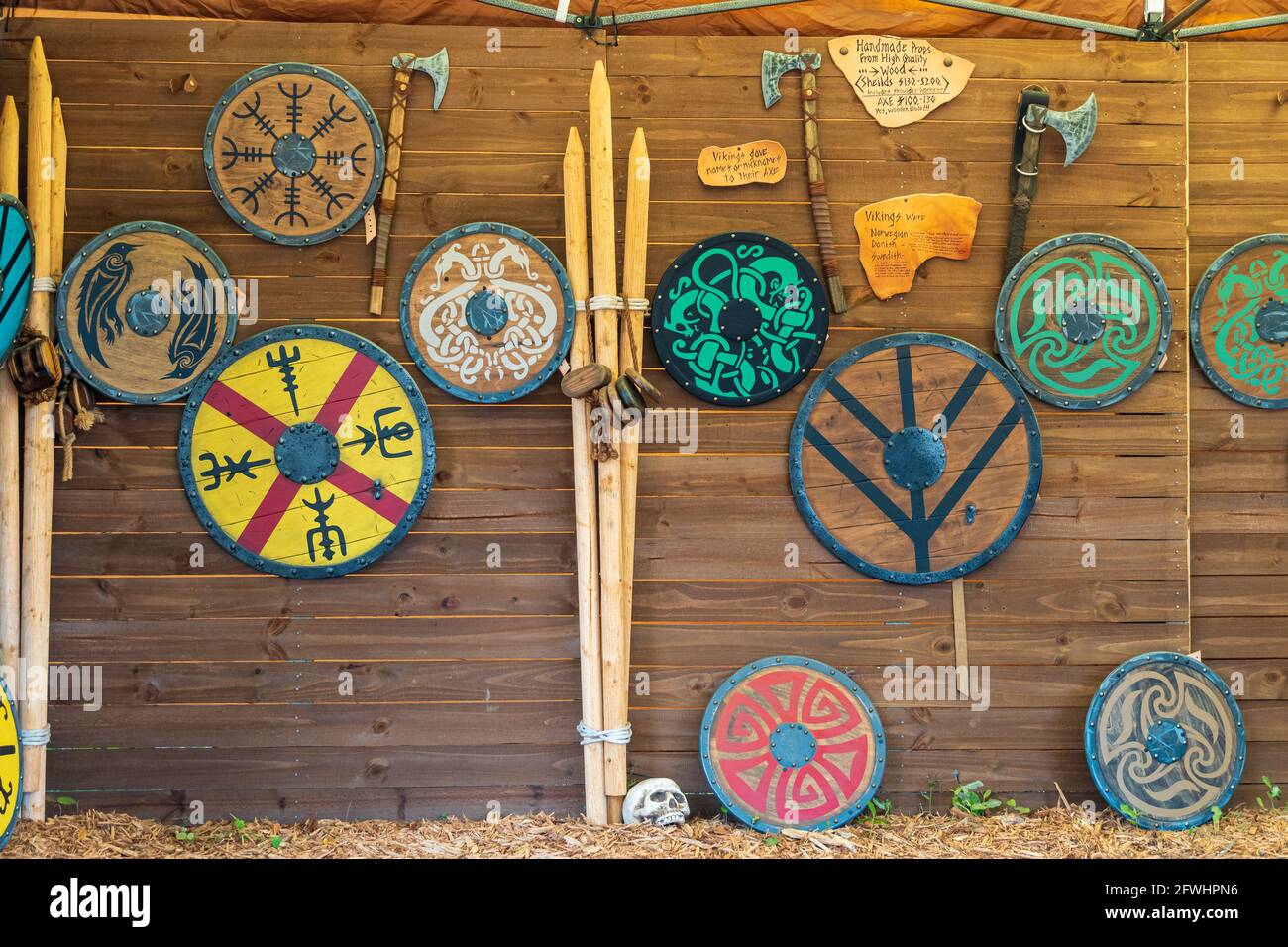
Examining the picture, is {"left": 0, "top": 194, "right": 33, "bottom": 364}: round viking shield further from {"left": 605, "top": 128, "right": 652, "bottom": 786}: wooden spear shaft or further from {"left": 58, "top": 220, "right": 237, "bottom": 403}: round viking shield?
{"left": 605, "top": 128, "right": 652, "bottom": 786}: wooden spear shaft

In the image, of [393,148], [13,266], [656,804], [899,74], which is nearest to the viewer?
[13,266]

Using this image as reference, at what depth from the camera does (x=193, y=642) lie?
3598 mm

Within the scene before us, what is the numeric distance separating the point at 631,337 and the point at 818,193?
75 centimetres

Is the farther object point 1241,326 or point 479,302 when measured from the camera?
point 1241,326

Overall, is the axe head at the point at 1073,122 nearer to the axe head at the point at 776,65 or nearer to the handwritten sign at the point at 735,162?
the axe head at the point at 776,65

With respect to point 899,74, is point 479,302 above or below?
below

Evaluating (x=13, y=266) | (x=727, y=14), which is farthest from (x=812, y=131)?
(x=13, y=266)

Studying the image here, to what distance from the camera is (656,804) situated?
3498mm

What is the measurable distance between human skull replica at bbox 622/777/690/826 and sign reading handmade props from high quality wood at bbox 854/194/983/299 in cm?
168

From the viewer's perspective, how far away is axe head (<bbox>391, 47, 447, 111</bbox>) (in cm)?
359

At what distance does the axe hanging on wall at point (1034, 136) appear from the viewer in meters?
3.64

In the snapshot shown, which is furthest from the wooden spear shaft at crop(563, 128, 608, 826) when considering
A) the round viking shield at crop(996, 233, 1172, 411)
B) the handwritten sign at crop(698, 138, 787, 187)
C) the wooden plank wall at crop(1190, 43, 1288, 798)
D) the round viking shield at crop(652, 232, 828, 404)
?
the wooden plank wall at crop(1190, 43, 1288, 798)

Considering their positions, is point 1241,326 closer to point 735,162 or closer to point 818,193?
point 818,193

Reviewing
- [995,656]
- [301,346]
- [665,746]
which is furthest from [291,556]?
[995,656]
